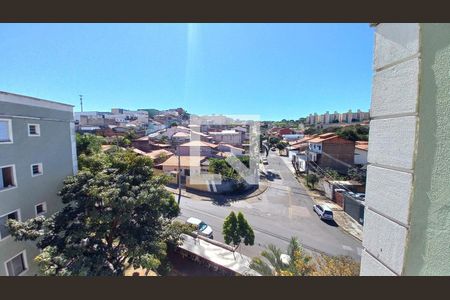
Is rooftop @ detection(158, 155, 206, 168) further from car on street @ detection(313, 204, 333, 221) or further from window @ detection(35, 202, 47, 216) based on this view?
window @ detection(35, 202, 47, 216)

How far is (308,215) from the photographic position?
1212cm

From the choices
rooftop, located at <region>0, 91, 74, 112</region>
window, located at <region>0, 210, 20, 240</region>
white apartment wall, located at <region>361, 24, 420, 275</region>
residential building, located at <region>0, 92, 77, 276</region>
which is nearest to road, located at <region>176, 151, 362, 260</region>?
residential building, located at <region>0, 92, 77, 276</region>

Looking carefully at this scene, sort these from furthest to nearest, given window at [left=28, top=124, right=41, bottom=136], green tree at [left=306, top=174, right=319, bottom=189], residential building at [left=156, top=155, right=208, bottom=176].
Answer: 1. residential building at [left=156, top=155, right=208, bottom=176]
2. green tree at [left=306, top=174, right=319, bottom=189]
3. window at [left=28, top=124, right=41, bottom=136]

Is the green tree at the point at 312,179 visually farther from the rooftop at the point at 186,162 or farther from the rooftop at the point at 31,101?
the rooftop at the point at 31,101

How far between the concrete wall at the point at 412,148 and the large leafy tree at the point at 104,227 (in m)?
5.00

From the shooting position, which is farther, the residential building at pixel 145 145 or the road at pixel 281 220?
the residential building at pixel 145 145

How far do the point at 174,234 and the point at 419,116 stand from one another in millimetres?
6711

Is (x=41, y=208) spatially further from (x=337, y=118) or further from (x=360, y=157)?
(x=337, y=118)

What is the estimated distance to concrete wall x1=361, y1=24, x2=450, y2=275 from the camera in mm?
1008

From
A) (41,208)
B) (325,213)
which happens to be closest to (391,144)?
(41,208)

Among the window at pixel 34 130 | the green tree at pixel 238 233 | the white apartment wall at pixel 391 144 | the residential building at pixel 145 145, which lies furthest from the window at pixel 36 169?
the residential building at pixel 145 145

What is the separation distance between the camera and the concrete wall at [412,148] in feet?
3.31

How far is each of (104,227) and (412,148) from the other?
6.74 m

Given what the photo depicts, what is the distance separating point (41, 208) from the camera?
6785 millimetres
